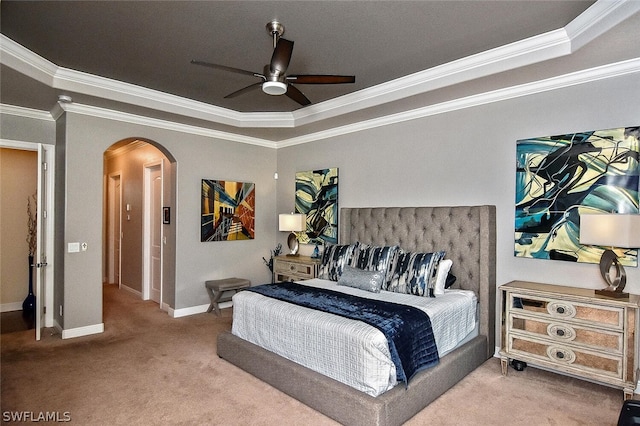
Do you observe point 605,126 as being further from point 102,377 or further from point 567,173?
point 102,377

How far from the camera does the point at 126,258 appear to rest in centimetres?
673

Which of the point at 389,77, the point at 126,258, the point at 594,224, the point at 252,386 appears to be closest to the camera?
the point at 594,224

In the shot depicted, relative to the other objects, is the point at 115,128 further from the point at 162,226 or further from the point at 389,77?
the point at 389,77

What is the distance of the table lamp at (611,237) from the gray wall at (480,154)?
22 cm

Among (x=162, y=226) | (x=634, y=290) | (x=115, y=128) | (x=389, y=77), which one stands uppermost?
(x=389, y=77)

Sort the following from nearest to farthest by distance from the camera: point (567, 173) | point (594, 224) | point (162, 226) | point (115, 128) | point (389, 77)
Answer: point (594, 224)
point (567, 173)
point (389, 77)
point (115, 128)
point (162, 226)

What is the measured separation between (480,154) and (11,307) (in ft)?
22.0

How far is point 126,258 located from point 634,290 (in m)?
7.26

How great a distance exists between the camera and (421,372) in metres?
2.67

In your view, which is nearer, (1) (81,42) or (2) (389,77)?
(1) (81,42)

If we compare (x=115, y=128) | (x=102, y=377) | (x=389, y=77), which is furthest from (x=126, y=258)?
(x=389, y=77)

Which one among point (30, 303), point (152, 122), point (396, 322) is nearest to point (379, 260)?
point (396, 322)

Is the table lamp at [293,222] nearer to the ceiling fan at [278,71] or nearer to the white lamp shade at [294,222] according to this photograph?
the white lamp shade at [294,222]

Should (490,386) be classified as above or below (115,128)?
below
